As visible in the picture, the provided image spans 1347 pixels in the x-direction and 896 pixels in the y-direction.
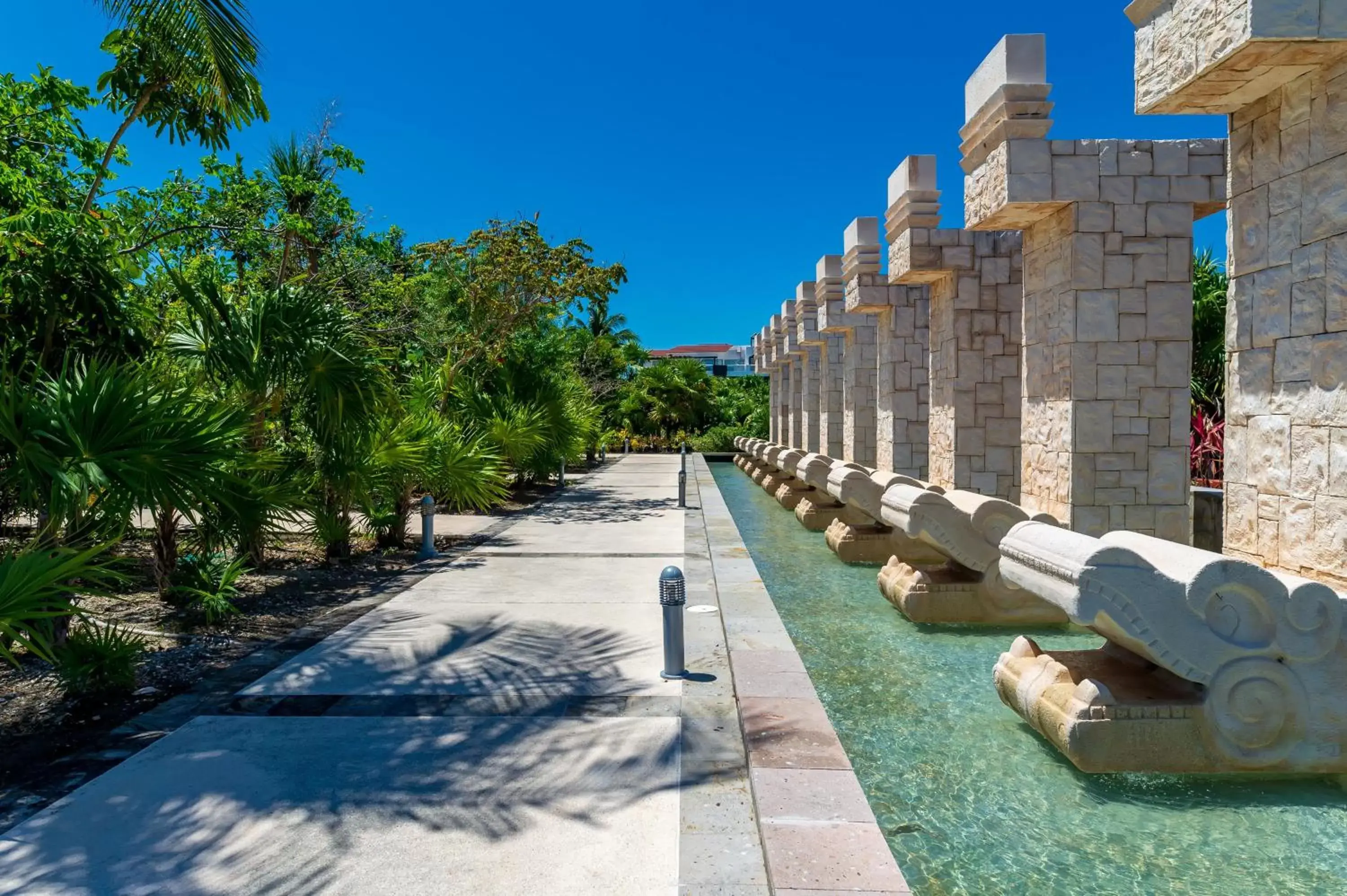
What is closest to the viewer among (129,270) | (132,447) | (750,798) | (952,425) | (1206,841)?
(1206,841)

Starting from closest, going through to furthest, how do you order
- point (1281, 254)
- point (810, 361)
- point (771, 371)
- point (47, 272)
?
1. point (1281, 254)
2. point (47, 272)
3. point (810, 361)
4. point (771, 371)

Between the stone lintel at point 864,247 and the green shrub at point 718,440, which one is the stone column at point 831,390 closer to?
the stone lintel at point 864,247

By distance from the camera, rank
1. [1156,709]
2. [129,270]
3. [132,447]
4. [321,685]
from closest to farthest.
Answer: [1156,709], [132,447], [321,685], [129,270]

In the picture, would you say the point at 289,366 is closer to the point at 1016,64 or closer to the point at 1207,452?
the point at 1016,64

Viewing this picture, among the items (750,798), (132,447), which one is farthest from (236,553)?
(750,798)

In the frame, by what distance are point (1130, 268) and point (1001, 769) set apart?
5459 millimetres

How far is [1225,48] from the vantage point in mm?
4512

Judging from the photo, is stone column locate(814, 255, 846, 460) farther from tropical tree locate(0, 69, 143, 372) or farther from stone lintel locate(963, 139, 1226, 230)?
tropical tree locate(0, 69, 143, 372)

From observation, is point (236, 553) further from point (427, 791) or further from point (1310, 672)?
point (1310, 672)

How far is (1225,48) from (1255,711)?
10.9 feet

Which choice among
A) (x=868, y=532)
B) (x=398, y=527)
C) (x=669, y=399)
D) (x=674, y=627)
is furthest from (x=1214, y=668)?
(x=669, y=399)

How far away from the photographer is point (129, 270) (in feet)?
26.0

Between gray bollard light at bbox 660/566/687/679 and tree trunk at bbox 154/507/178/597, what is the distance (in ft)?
15.3

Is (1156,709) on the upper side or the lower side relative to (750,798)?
upper
